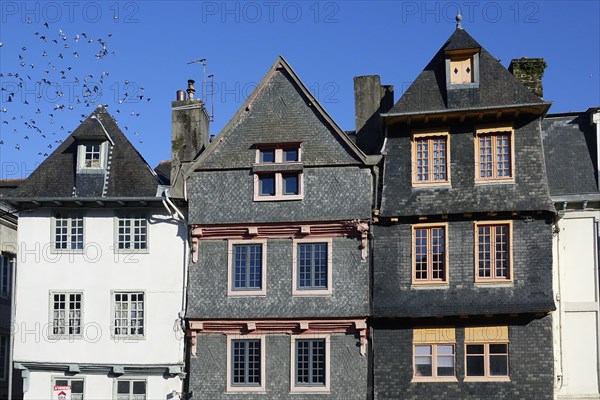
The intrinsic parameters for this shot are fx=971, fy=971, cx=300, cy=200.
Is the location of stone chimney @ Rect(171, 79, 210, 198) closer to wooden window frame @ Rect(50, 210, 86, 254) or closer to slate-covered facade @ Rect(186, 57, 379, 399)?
slate-covered facade @ Rect(186, 57, 379, 399)

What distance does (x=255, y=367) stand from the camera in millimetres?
32781

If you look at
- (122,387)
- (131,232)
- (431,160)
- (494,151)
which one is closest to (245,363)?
(122,387)

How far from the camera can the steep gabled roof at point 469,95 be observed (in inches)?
1271

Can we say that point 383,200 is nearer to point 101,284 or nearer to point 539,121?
point 539,121

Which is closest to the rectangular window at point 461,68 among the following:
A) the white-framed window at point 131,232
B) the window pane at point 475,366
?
the window pane at point 475,366

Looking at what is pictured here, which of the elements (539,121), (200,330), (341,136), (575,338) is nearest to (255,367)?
(200,330)

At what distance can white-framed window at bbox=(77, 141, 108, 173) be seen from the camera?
35.1 m

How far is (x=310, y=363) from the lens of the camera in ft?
106

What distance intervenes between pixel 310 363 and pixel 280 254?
383cm

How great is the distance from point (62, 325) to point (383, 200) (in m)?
12.0

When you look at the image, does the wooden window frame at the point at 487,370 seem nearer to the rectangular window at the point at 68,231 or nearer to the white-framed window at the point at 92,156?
the rectangular window at the point at 68,231

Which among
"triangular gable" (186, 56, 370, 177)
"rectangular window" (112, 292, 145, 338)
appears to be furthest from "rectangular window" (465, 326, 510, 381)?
"rectangular window" (112, 292, 145, 338)

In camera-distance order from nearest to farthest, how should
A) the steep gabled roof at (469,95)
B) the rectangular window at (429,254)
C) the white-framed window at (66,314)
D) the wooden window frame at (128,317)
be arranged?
the rectangular window at (429,254)
the steep gabled roof at (469,95)
the wooden window frame at (128,317)
the white-framed window at (66,314)

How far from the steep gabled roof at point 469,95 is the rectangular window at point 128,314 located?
10.9 meters
